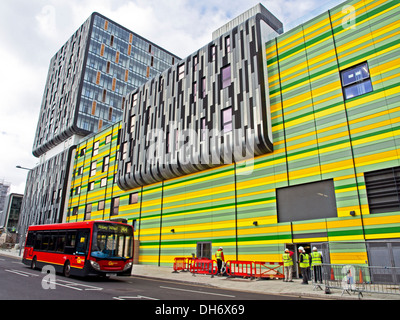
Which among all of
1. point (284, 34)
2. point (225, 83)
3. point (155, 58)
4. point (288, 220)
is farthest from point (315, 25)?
point (155, 58)

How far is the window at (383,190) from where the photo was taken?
14.4 metres

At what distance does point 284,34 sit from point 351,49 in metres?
5.59

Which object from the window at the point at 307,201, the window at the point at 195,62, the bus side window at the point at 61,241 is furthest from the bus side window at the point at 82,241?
the window at the point at 195,62

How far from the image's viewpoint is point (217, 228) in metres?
22.0

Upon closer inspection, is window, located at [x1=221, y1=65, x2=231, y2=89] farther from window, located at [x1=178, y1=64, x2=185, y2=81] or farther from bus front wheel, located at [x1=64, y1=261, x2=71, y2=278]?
bus front wheel, located at [x1=64, y1=261, x2=71, y2=278]

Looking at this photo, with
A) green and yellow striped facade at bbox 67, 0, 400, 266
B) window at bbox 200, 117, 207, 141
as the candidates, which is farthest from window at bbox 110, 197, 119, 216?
window at bbox 200, 117, 207, 141

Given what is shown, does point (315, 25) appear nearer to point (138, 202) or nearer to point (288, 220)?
point (288, 220)

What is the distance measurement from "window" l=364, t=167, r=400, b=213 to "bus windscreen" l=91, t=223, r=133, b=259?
520 inches

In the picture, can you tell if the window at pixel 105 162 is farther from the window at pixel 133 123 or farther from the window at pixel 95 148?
the window at pixel 133 123

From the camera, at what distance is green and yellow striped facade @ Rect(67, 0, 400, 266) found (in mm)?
15406

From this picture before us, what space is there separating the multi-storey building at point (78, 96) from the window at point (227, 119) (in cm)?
3169

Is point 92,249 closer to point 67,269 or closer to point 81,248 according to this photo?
point 81,248

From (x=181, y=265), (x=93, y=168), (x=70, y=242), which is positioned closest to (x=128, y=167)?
(x=93, y=168)

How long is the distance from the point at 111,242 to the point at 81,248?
1.51 m
